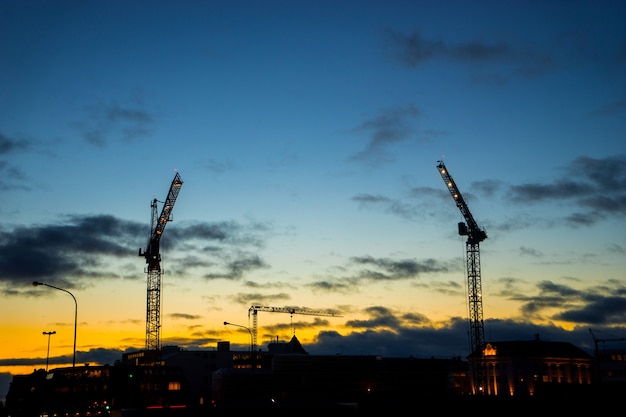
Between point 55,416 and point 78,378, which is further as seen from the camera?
point 78,378

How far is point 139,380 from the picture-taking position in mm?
→ 188250

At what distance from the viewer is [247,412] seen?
126m

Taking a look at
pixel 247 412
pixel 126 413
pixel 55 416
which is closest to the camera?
pixel 126 413

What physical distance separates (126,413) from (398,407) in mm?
56682

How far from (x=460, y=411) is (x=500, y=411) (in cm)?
859

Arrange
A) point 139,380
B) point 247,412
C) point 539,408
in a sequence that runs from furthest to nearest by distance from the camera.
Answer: point 139,380, point 539,408, point 247,412

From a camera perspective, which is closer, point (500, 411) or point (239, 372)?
point (500, 411)

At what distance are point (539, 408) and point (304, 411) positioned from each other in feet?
151

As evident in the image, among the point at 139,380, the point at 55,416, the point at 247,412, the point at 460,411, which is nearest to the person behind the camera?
the point at 247,412

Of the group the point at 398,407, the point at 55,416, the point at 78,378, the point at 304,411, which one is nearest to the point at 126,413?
the point at 304,411

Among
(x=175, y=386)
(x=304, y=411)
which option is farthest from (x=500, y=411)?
(x=175, y=386)

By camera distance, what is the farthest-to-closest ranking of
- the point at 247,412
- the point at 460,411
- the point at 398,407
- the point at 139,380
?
the point at 139,380 < the point at 460,411 < the point at 398,407 < the point at 247,412

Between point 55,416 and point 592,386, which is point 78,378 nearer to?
point 55,416

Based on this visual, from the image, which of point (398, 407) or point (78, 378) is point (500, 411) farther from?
point (78, 378)
